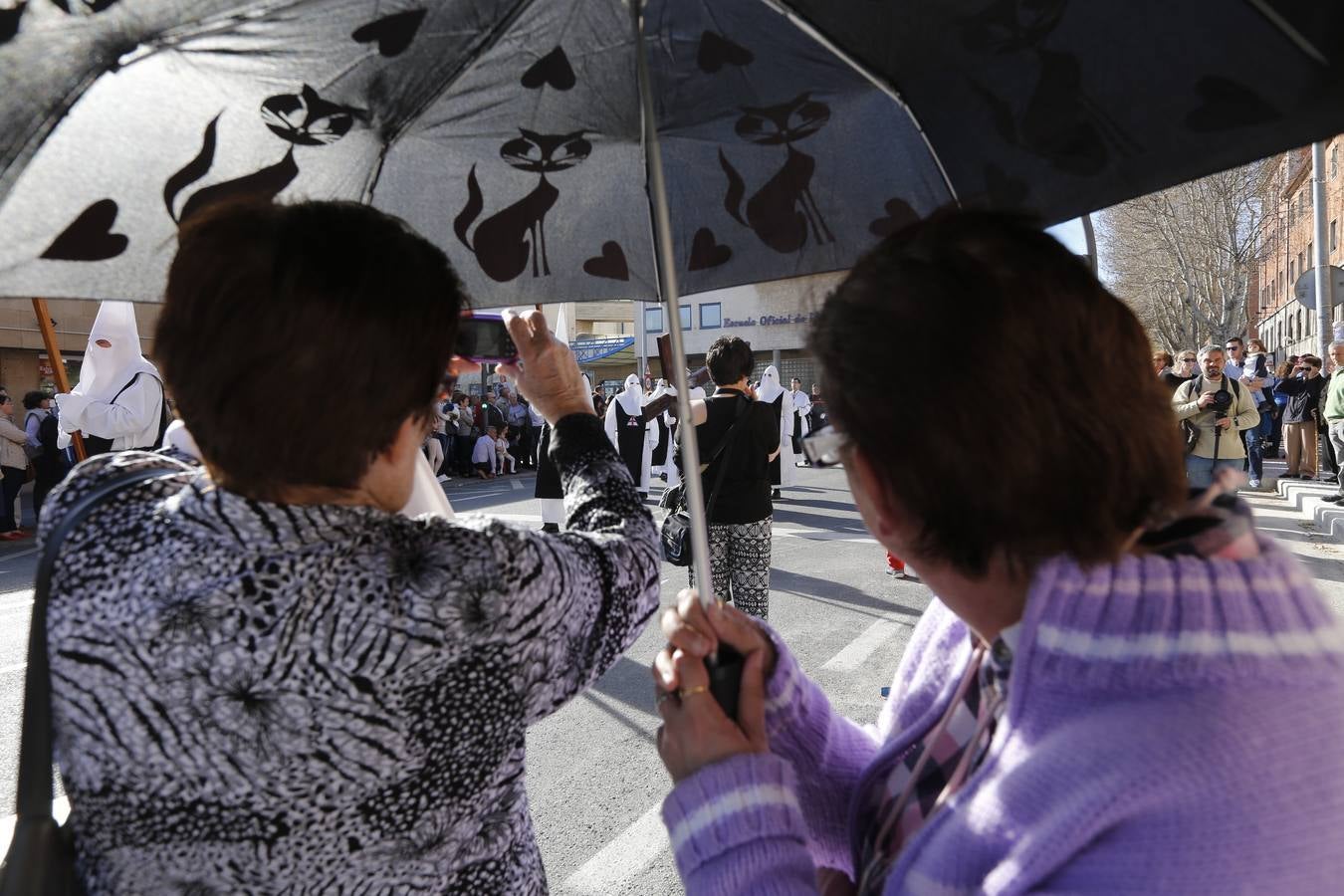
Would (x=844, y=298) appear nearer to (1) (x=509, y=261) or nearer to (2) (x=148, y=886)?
(2) (x=148, y=886)

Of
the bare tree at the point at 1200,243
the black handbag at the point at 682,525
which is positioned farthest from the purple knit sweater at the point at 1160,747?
the bare tree at the point at 1200,243

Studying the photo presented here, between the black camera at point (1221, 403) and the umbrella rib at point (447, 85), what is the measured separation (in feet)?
27.6

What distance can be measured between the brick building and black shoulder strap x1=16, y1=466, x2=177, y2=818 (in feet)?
40.4

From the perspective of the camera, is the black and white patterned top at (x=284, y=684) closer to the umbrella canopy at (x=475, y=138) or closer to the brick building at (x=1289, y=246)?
the umbrella canopy at (x=475, y=138)

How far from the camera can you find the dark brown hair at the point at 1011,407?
0.80 meters

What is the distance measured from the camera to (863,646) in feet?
18.0

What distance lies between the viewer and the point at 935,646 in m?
1.23

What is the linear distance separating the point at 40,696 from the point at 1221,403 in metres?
9.25

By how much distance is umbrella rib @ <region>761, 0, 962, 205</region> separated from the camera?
1.69 metres

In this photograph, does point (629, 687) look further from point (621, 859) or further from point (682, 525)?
point (621, 859)

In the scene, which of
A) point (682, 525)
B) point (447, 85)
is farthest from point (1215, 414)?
point (447, 85)

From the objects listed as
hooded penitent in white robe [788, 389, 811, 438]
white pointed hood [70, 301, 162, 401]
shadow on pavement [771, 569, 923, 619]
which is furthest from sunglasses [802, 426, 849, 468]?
hooded penitent in white robe [788, 389, 811, 438]

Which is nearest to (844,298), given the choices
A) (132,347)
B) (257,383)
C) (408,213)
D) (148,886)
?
(257,383)

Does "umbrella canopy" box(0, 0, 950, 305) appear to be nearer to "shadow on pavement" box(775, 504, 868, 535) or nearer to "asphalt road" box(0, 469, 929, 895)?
"asphalt road" box(0, 469, 929, 895)
